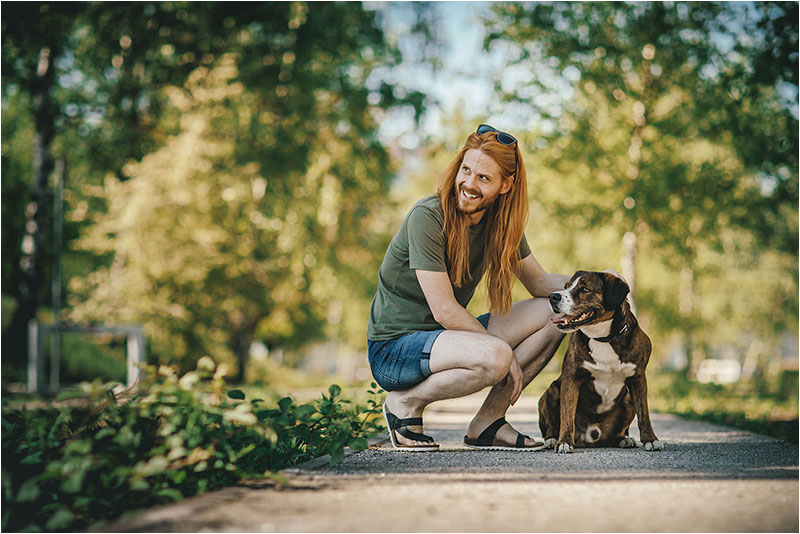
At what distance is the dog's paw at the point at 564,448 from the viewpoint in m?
4.65

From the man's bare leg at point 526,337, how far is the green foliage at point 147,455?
1169mm

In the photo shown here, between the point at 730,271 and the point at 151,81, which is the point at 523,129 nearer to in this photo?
the point at 151,81

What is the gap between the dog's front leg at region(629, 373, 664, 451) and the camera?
4.86 meters

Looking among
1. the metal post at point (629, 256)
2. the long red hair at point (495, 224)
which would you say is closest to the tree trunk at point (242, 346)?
the metal post at point (629, 256)

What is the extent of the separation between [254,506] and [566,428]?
7.58ft

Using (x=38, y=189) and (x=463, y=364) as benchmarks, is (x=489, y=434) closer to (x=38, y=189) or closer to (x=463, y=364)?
(x=463, y=364)

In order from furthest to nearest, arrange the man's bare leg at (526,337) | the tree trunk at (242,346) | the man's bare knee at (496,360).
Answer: the tree trunk at (242,346), the man's bare leg at (526,337), the man's bare knee at (496,360)

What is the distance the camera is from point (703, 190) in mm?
14344

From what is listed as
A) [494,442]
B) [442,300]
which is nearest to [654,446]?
[494,442]

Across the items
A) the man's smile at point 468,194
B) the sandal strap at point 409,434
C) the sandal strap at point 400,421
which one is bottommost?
the sandal strap at point 409,434

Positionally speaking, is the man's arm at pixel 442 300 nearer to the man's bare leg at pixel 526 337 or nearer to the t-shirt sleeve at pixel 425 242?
the t-shirt sleeve at pixel 425 242

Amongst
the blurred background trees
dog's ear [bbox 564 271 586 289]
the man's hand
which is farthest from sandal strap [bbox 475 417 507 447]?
the blurred background trees

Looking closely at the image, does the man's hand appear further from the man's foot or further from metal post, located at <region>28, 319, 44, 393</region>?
metal post, located at <region>28, 319, 44, 393</region>

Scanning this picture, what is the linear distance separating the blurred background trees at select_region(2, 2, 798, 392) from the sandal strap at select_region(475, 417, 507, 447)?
5.60 m
